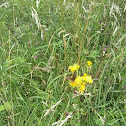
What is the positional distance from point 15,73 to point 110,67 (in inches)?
35.2

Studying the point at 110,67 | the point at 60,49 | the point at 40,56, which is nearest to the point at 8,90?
the point at 40,56

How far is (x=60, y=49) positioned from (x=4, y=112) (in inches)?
35.5

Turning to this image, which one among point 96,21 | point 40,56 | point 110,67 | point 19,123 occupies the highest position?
point 96,21

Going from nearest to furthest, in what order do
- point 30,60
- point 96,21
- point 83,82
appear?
point 83,82
point 30,60
point 96,21

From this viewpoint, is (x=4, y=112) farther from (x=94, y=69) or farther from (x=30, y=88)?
(x=94, y=69)

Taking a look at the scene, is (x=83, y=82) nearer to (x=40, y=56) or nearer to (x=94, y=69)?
(x=94, y=69)

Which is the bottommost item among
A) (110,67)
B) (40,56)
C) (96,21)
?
(110,67)

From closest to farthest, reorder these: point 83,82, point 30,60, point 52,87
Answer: point 83,82
point 52,87
point 30,60

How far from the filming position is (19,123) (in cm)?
117

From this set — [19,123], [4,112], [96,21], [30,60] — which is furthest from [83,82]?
[96,21]

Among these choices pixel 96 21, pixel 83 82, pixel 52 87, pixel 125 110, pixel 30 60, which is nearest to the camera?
pixel 83 82

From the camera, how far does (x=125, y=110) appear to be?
Answer: 4.19 feet

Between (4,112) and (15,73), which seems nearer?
(4,112)

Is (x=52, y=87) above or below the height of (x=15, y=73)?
below
